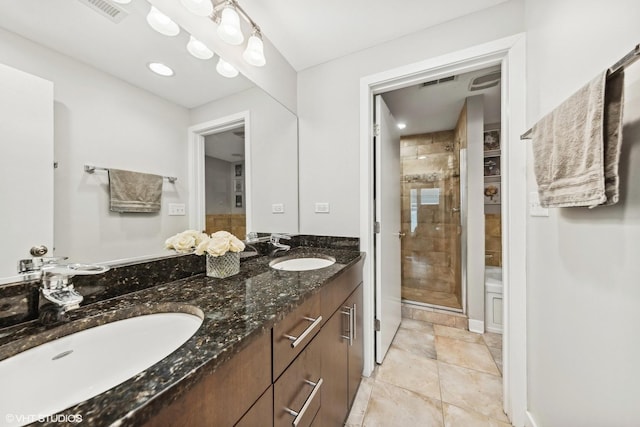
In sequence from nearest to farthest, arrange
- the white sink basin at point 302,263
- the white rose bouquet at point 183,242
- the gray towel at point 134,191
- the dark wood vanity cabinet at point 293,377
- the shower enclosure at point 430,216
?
the dark wood vanity cabinet at point 293,377 → the gray towel at point 134,191 → the white rose bouquet at point 183,242 → the white sink basin at point 302,263 → the shower enclosure at point 430,216

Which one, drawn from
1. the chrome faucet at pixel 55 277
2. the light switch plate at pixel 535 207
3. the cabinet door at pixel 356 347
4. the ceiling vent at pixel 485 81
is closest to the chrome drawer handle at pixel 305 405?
the cabinet door at pixel 356 347

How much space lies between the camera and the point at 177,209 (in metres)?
0.99

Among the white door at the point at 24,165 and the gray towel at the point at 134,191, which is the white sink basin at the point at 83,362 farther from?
the gray towel at the point at 134,191

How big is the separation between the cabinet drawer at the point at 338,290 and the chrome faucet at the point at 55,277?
0.76 m

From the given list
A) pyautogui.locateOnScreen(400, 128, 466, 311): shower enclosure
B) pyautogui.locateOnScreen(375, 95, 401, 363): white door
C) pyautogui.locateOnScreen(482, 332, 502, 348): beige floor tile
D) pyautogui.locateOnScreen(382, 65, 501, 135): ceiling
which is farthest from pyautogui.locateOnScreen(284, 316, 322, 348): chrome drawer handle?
pyautogui.locateOnScreen(400, 128, 466, 311): shower enclosure

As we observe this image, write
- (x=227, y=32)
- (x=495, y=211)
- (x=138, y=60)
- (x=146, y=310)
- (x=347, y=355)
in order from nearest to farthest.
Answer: (x=146, y=310)
(x=138, y=60)
(x=227, y=32)
(x=347, y=355)
(x=495, y=211)

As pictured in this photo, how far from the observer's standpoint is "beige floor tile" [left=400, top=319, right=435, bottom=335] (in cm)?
219

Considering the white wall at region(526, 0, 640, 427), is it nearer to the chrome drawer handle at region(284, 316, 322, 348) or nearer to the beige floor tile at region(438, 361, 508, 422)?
the beige floor tile at region(438, 361, 508, 422)

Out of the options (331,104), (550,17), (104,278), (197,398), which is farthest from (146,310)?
(550,17)

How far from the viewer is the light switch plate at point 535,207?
3.47ft

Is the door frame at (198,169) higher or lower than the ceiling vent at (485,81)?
lower

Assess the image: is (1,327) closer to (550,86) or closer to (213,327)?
(213,327)

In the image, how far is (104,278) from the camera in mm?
741

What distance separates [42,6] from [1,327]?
34.8 inches
